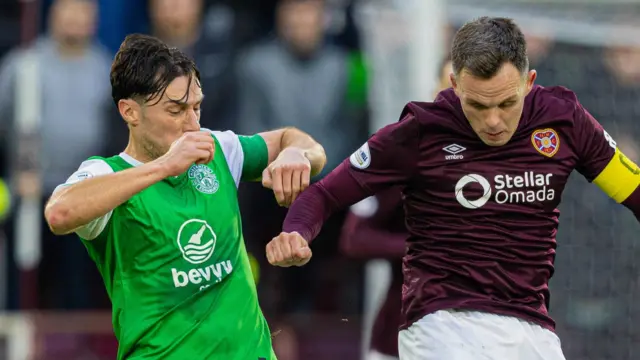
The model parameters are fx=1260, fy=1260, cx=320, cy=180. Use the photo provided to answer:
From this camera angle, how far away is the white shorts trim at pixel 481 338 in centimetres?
454

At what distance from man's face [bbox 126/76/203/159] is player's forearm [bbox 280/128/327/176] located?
45cm

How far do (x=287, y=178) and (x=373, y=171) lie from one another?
34cm

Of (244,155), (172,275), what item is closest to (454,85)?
(244,155)

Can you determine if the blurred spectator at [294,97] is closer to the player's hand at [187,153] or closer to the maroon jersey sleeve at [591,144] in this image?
the maroon jersey sleeve at [591,144]

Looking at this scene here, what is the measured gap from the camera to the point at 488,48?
14.7 feet

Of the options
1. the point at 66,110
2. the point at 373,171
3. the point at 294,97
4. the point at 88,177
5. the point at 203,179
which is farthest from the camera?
the point at 294,97

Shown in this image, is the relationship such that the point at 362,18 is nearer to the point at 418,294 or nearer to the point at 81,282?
the point at 81,282

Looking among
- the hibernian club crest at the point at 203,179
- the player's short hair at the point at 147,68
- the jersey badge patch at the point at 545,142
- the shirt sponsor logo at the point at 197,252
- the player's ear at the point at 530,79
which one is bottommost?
the shirt sponsor logo at the point at 197,252

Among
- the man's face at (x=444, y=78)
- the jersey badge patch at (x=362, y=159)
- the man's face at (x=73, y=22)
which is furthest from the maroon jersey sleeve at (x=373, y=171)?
the man's face at (x=73, y=22)

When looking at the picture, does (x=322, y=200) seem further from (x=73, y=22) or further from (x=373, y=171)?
(x=73, y=22)

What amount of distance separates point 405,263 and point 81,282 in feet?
16.3

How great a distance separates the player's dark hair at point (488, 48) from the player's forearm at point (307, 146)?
663 millimetres

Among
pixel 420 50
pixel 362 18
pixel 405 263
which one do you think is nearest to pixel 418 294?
pixel 405 263

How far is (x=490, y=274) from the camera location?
4602 millimetres
